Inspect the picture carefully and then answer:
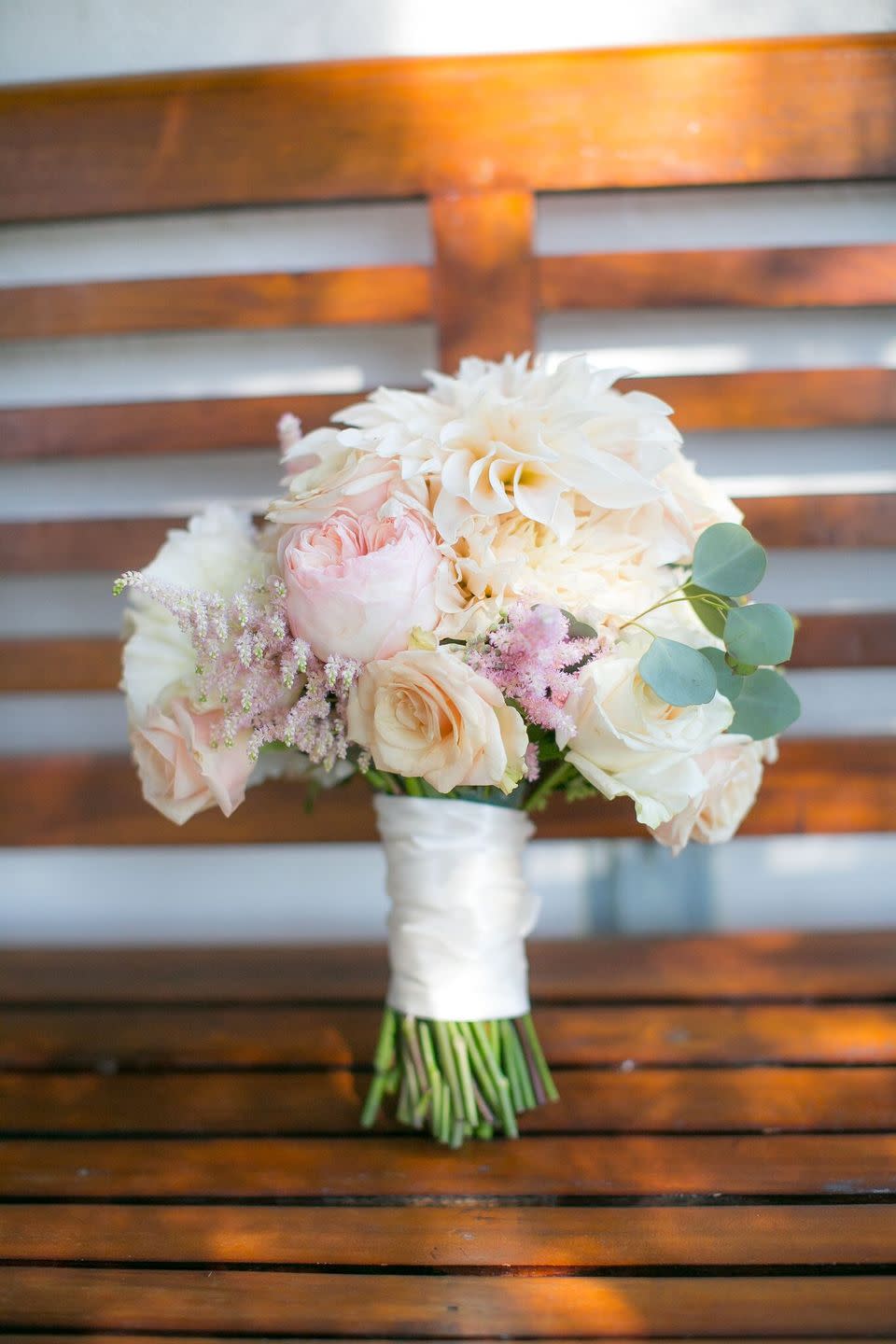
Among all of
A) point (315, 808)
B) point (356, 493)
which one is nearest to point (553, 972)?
point (315, 808)

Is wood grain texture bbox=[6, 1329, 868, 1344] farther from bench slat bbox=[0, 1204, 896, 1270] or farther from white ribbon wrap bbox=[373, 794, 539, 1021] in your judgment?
white ribbon wrap bbox=[373, 794, 539, 1021]

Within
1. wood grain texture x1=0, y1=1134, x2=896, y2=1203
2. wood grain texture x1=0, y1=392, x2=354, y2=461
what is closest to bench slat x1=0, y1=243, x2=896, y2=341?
wood grain texture x1=0, y1=392, x2=354, y2=461

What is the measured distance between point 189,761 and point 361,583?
192 mm

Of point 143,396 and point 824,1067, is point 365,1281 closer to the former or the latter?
point 824,1067

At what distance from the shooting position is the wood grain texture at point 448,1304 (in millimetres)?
606

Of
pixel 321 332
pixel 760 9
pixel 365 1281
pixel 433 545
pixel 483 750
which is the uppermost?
pixel 760 9

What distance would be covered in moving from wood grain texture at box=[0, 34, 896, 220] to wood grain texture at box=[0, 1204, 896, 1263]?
987 millimetres

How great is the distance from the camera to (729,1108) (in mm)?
835

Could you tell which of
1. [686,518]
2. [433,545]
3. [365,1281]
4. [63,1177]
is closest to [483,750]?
[433,545]

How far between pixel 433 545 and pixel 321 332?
65 centimetres

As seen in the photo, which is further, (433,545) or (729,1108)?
(729,1108)

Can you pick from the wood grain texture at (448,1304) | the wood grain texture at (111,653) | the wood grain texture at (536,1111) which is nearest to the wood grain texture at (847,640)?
the wood grain texture at (111,653)

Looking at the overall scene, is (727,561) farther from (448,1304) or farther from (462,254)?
(462,254)

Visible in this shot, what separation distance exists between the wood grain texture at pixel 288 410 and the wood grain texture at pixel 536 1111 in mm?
664
